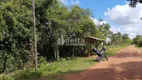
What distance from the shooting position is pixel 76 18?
23641mm

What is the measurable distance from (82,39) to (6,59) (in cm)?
1260

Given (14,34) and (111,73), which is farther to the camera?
(14,34)

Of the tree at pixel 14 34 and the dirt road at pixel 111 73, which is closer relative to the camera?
the dirt road at pixel 111 73

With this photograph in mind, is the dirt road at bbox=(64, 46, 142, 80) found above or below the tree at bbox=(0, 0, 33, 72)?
below

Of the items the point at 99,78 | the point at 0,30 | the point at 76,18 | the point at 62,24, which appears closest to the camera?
the point at 99,78

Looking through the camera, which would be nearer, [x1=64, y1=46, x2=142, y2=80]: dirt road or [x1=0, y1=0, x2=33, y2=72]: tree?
[x1=64, y1=46, x2=142, y2=80]: dirt road

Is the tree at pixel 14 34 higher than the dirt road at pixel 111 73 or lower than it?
higher

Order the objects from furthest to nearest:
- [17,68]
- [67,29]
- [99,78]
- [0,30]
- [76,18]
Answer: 1. [76,18]
2. [67,29]
3. [17,68]
4. [0,30]
5. [99,78]

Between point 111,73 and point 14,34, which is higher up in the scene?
point 14,34

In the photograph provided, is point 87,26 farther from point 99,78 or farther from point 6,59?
point 99,78

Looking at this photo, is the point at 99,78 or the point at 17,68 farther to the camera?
the point at 17,68

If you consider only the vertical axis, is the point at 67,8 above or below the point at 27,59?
above

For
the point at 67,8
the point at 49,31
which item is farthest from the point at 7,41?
the point at 67,8

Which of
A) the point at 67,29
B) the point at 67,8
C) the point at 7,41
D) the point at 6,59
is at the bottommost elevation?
the point at 6,59
